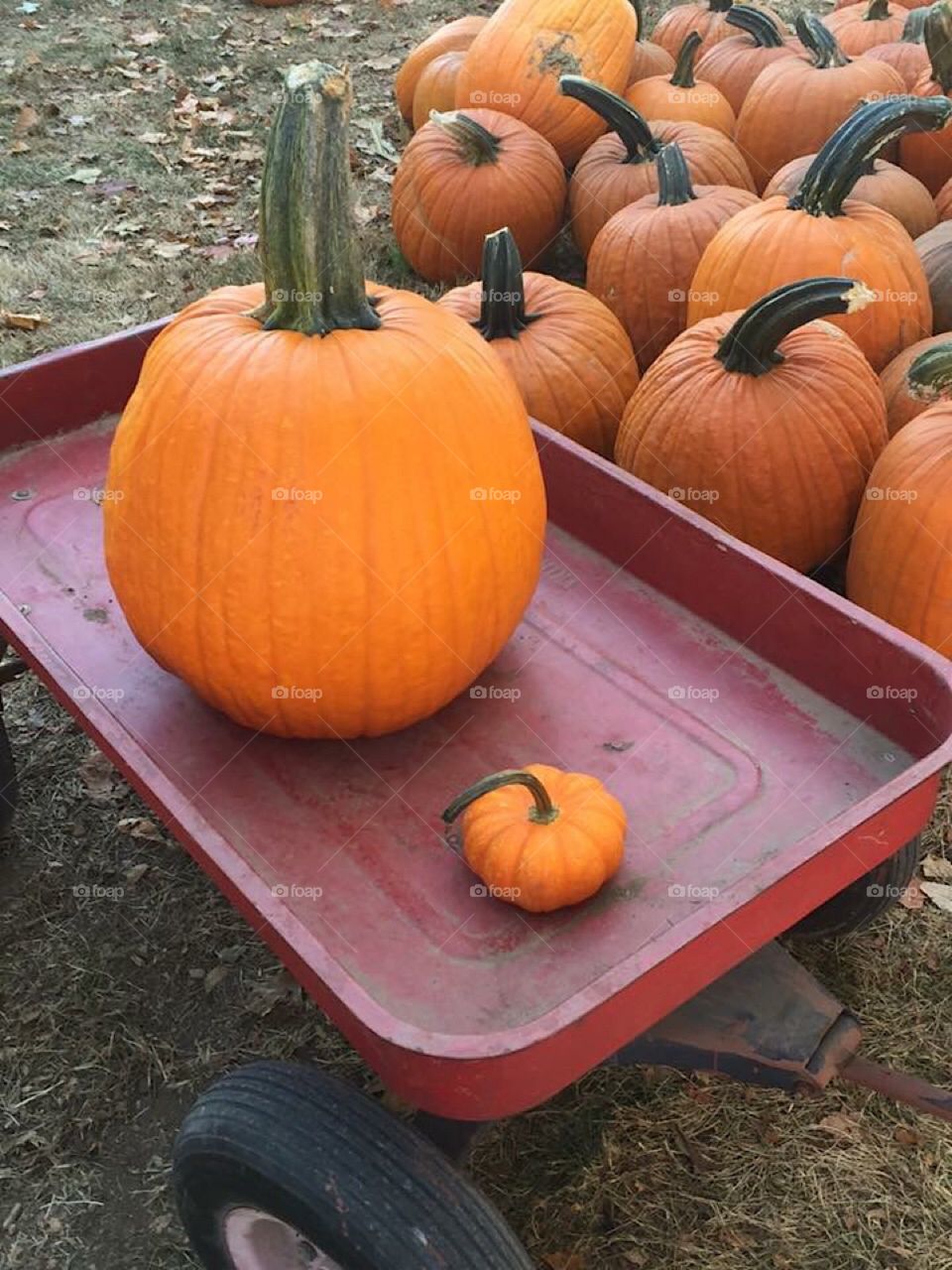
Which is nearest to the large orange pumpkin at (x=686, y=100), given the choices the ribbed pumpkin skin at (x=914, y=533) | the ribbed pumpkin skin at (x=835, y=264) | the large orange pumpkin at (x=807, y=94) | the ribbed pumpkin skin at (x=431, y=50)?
the large orange pumpkin at (x=807, y=94)

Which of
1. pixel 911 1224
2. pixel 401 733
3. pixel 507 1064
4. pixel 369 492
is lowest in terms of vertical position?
pixel 911 1224

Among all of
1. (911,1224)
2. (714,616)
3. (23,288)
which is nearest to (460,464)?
(714,616)

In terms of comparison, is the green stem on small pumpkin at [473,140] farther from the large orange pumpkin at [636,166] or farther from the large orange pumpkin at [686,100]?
the large orange pumpkin at [686,100]

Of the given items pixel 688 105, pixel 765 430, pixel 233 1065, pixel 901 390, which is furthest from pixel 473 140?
pixel 233 1065

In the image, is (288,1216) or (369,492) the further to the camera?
(369,492)

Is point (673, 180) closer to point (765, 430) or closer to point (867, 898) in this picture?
point (765, 430)

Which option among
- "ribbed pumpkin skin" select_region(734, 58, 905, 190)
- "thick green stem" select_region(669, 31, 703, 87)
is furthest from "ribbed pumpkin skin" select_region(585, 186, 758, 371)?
"thick green stem" select_region(669, 31, 703, 87)

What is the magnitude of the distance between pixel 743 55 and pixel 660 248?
178 centimetres

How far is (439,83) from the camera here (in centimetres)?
495

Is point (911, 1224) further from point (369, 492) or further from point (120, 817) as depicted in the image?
point (120, 817)

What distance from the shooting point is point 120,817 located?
2.80 m

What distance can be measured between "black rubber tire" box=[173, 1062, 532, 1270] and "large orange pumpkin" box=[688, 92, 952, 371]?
2.09 meters

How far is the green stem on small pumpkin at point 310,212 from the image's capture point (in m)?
1.58

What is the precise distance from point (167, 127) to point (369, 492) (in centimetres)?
520
